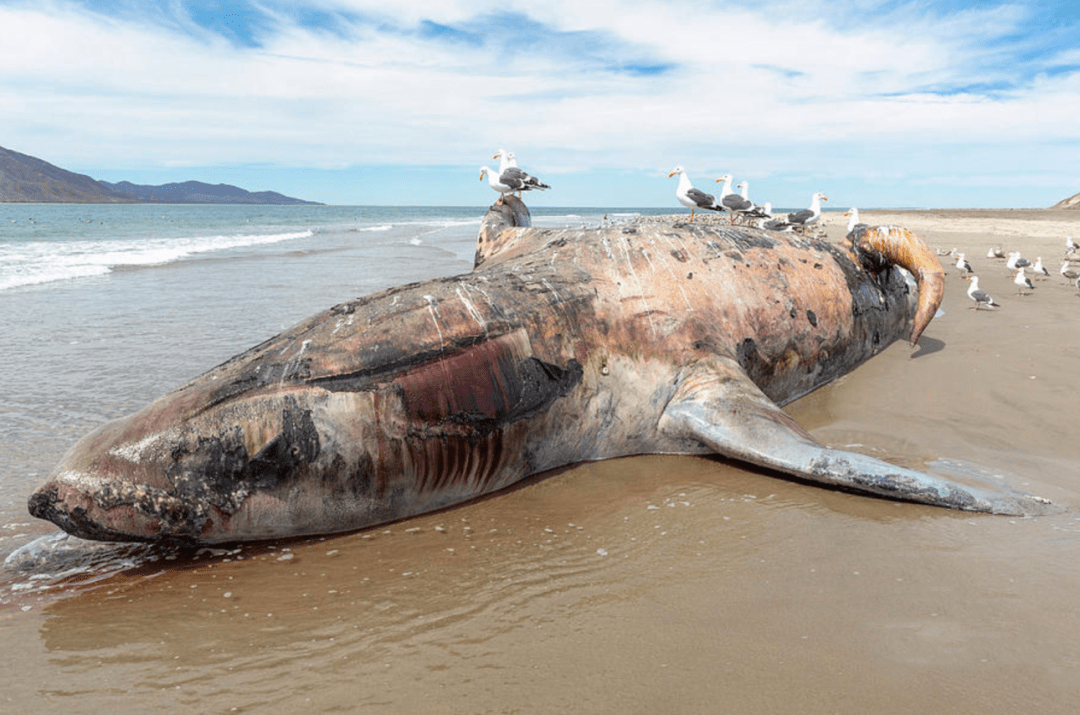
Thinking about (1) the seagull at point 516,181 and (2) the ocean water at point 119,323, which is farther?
(1) the seagull at point 516,181

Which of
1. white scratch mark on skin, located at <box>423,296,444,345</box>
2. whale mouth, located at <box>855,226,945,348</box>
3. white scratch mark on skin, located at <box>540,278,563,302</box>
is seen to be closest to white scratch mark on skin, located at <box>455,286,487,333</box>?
white scratch mark on skin, located at <box>423,296,444,345</box>

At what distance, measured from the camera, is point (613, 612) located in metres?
2.59

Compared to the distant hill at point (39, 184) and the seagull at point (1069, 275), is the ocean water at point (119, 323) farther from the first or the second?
the distant hill at point (39, 184)

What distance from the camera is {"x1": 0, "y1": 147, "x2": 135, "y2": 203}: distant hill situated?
138 m

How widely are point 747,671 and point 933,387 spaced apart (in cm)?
418

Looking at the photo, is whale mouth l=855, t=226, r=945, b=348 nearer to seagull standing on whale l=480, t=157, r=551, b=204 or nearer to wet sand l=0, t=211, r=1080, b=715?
wet sand l=0, t=211, r=1080, b=715

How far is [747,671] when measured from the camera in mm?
2209

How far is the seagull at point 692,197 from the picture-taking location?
59.9ft

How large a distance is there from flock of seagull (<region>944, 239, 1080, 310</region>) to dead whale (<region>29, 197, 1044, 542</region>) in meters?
5.50

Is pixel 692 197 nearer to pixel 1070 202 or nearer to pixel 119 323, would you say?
pixel 119 323

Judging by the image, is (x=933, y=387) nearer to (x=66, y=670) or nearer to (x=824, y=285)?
(x=824, y=285)

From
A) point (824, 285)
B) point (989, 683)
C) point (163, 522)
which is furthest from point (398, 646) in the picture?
point (824, 285)

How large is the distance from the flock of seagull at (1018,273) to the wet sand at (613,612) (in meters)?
6.13

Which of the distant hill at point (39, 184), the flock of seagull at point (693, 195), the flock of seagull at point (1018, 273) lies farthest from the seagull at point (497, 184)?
the distant hill at point (39, 184)
